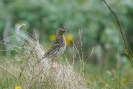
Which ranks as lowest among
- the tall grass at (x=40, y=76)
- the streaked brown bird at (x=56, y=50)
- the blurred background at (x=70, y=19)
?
the tall grass at (x=40, y=76)

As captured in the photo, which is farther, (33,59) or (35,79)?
(33,59)

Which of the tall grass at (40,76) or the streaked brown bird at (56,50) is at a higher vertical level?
the streaked brown bird at (56,50)

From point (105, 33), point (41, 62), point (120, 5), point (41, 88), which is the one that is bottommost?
point (41, 88)

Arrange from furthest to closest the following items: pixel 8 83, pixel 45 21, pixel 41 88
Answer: pixel 45 21 → pixel 8 83 → pixel 41 88

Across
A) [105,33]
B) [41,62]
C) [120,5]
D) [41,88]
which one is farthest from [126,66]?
[41,88]

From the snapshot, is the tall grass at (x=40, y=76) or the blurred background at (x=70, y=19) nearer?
the tall grass at (x=40, y=76)

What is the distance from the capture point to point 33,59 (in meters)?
5.47

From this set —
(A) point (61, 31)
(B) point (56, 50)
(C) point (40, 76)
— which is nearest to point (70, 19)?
(A) point (61, 31)

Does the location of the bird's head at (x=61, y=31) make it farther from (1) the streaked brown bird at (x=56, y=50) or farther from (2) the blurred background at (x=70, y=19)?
(2) the blurred background at (x=70, y=19)

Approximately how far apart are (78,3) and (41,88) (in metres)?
5.77

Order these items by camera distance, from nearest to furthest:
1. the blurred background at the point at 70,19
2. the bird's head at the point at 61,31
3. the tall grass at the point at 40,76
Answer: the tall grass at the point at 40,76
the bird's head at the point at 61,31
the blurred background at the point at 70,19

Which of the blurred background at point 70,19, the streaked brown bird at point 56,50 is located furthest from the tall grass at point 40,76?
the blurred background at point 70,19

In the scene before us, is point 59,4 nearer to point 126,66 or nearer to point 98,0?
point 98,0

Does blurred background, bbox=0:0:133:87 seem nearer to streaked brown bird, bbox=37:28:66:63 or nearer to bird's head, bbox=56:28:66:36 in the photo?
bird's head, bbox=56:28:66:36
